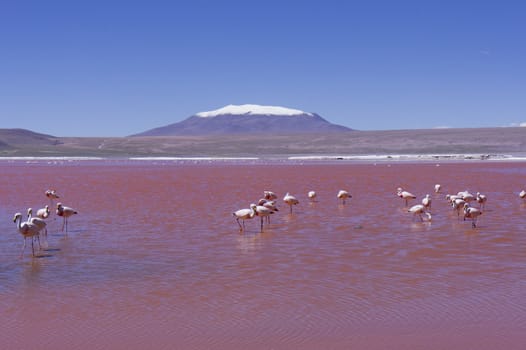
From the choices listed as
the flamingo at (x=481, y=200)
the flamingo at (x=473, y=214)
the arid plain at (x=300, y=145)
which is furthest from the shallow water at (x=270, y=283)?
the arid plain at (x=300, y=145)

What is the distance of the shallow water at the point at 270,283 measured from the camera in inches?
288

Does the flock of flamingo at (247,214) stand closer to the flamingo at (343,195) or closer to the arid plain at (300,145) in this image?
the flamingo at (343,195)

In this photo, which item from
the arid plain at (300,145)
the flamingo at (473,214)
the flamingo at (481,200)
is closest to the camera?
the flamingo at (473,214)

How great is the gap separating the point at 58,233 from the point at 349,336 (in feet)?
33.5

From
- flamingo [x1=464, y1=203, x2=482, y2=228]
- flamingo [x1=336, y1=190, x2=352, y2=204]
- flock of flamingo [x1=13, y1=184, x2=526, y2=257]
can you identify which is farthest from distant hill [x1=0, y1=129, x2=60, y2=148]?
flamingo [x1=464, y1=203, x2=482, y2=228]

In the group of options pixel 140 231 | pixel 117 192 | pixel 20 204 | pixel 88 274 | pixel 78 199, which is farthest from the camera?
pixel 117 192

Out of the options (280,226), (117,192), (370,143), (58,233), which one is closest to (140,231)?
(58,233)

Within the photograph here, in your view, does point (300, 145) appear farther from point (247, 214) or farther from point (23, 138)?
point (247, 214)

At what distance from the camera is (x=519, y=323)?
7582 mm

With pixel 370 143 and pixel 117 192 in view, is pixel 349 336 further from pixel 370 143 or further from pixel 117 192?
pixel 370 143

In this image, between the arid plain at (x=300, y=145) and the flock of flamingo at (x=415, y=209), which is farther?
the arid plain at (x=300, y=145)

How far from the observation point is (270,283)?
31.9 ft

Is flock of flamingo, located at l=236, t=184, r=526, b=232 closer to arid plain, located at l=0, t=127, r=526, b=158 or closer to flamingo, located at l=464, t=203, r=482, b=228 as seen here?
flamingo, located at l=464, t=203, r=482, b=228

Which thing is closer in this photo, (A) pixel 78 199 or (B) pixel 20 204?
(B) pixel 20 204
